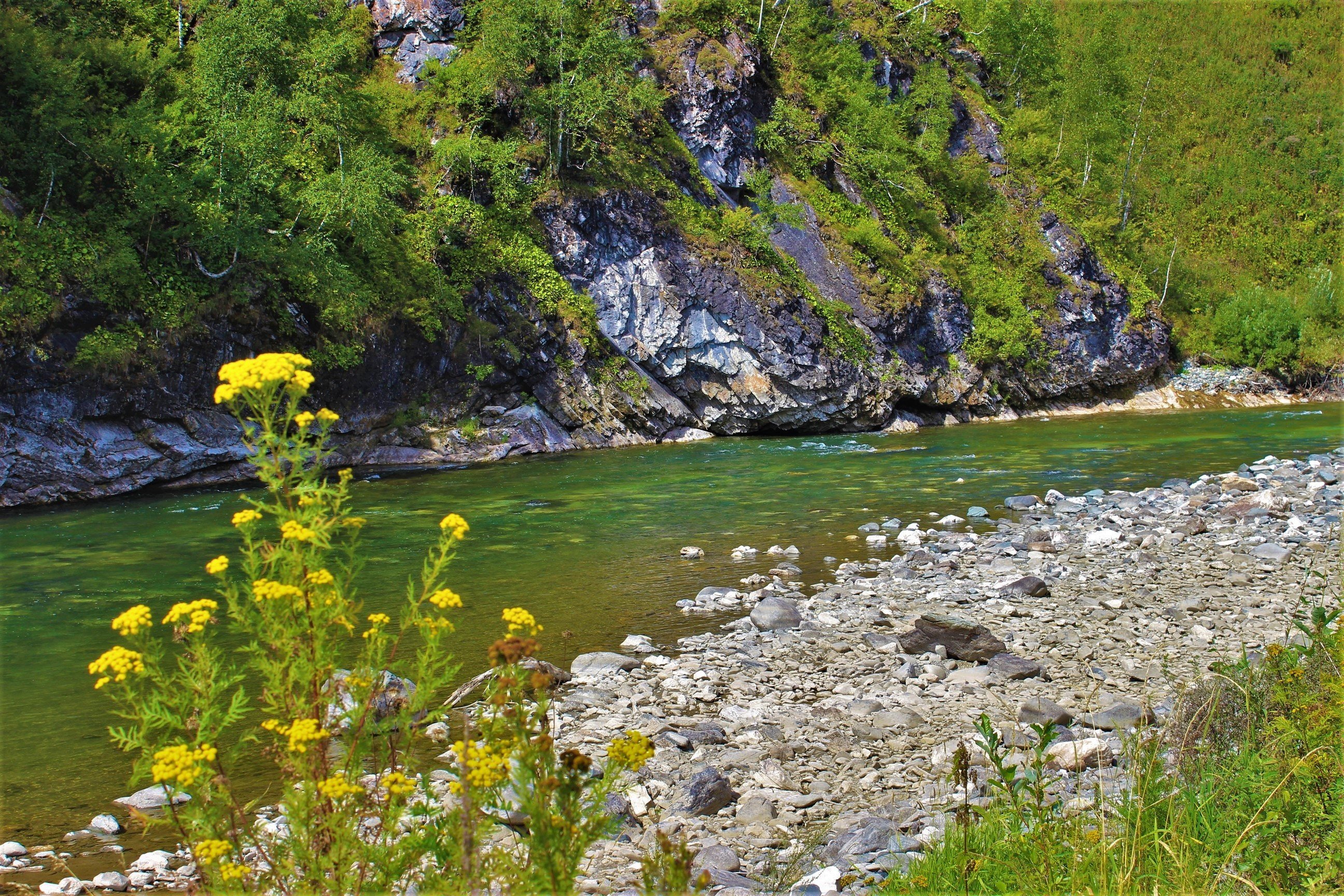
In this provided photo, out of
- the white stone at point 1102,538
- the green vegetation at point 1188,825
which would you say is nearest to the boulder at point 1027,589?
the white stone at point 1102,538

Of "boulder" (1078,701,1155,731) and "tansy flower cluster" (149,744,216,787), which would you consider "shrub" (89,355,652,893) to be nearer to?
"tansy flower cluster" (149,744,216,787)

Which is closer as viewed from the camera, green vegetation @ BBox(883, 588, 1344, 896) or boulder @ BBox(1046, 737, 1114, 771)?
green vegetation @ BBox(883, 588, 1344, 896)

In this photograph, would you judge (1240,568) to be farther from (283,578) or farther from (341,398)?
(341,398)

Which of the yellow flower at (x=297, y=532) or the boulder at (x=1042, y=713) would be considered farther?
the boulder at (x=1042, y=713)

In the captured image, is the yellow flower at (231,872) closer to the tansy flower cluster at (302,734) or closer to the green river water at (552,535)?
the tansy flower cluster at (302,734)

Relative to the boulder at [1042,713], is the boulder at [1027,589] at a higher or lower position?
lower

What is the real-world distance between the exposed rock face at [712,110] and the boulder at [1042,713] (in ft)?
104

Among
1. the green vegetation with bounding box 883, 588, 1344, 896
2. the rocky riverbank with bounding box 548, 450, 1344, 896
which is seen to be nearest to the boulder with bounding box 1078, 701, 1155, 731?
the rocky riverbank with bounding box 548, 450, 1344, 896

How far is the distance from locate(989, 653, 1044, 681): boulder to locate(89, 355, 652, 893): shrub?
502cm

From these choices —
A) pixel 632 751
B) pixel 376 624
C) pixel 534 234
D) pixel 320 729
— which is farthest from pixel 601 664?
pixel 534 234

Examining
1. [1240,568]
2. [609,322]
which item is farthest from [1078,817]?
[609,322]

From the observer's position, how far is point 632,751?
2.41 meters

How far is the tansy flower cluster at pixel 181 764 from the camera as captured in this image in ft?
7.42

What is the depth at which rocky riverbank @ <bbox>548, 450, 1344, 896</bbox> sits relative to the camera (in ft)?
14.4
